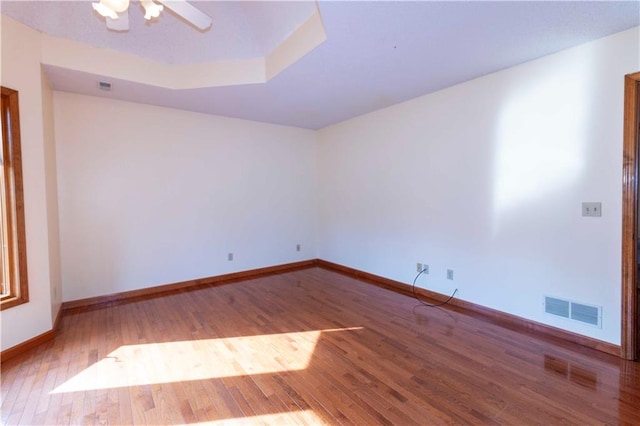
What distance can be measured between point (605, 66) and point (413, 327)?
267 centimetres

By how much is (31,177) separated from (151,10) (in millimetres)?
1873

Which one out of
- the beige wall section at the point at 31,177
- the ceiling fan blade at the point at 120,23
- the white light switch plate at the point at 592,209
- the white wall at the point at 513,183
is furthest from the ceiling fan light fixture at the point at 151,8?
the white light switch plate at the point at 592,209

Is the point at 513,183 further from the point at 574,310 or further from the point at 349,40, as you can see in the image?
the point at 349,40

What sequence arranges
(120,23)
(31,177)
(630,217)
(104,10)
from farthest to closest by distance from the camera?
(31,177), (630,217), (120,23), (104,10)

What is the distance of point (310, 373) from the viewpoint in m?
2.10

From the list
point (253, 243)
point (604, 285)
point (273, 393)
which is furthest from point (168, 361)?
point (604, 285)

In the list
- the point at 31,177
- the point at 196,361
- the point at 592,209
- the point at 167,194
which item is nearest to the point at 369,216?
the point at 592,209

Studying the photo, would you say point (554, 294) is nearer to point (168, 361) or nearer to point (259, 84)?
point (168, 361)

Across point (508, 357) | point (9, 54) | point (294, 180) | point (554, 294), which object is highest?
point (9, 54)

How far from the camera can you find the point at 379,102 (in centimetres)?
387

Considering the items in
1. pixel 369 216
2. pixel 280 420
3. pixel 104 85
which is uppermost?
pixel 104 85

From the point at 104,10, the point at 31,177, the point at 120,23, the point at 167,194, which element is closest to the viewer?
the point at 104,10

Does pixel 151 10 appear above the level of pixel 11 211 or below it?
above

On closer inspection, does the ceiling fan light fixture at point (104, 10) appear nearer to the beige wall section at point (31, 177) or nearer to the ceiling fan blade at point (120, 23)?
the ceiling fan blade at point (120, 23)
